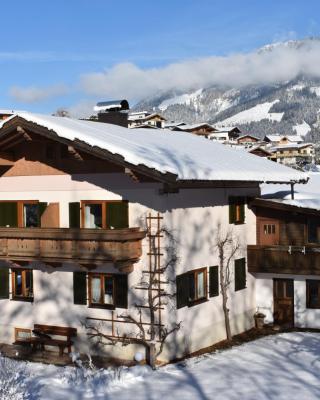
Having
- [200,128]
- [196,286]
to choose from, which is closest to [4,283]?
[196,286]

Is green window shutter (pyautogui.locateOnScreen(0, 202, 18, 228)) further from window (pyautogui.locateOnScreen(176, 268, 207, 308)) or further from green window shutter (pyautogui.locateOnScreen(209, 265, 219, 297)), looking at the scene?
green window shutter (pyautogui.locateOnScreen(209, 265, 219, 297))

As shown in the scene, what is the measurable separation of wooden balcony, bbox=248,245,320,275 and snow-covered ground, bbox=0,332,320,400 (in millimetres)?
3295

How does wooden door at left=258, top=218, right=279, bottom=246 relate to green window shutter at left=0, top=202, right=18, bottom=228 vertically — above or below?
below

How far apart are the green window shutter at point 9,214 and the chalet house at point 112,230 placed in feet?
0.13

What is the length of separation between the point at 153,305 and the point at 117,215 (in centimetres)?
288

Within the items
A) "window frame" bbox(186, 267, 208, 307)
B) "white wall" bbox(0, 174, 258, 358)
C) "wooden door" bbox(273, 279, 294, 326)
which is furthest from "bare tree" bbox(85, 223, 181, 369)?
"wooden door" bbox(273, 279, 294, 326)

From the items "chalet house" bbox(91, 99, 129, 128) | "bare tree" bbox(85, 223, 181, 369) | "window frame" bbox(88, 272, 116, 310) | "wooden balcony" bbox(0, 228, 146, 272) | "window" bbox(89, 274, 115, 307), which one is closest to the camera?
"wooden balcony" bbox(0, 228, 146, 272)

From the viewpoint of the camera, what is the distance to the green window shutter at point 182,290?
18078 millimetres

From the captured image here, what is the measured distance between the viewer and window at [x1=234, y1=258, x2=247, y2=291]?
857 inches

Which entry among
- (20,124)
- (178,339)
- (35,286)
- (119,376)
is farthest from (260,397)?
(20,124)

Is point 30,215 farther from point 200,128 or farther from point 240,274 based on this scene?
point 200,128

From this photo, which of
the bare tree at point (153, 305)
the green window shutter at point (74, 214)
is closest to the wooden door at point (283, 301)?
the bare tree at point (153, 305)

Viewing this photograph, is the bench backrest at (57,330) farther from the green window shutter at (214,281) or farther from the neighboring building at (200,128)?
the neighboring building at (200,128)

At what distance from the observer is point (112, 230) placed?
55.3 feet
